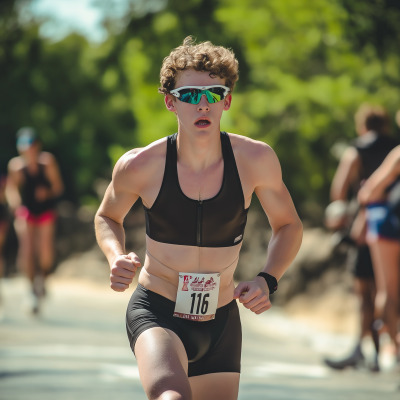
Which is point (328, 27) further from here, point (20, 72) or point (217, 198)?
point (20, 72)

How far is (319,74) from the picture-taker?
13.2 metres

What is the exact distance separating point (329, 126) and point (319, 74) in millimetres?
1212

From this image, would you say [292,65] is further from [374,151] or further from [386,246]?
[386,246]

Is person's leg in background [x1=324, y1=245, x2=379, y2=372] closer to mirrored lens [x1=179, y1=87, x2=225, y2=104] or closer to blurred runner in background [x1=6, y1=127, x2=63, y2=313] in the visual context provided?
mirrored lens [x1=179, y1=87, x2=225, y2=104]

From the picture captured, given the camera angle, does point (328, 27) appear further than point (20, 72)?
No

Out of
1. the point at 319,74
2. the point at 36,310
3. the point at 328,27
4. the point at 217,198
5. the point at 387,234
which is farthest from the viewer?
the point at 319,74

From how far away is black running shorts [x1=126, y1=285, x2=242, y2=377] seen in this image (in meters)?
3.22

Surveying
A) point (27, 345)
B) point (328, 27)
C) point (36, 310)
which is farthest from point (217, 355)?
point (328, 27)

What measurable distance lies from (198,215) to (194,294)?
0.34 m

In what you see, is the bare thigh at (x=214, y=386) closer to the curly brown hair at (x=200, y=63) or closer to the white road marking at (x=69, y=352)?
the curly brown hair at (x=200, y=63)

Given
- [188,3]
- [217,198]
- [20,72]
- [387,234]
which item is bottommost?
[217,198]

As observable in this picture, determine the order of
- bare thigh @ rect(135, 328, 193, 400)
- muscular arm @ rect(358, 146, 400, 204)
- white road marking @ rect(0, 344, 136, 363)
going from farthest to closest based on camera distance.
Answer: white road marking @ rect(0, 344, 136, 363) → muscular arm @ rect(358, 146, 400, 204) → bare thigh @ rect(135, 328, 193, 400)

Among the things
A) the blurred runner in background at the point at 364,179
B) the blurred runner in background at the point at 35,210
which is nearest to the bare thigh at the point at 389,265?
the blurred runner in background at the point at 364,179

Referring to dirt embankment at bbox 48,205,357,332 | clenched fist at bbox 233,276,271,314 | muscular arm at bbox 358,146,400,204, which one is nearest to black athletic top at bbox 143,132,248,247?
clenched fist at bbox 233,276,271,314
